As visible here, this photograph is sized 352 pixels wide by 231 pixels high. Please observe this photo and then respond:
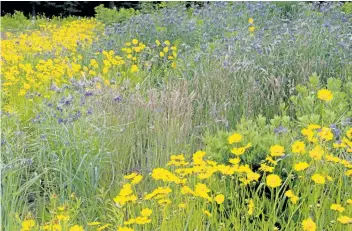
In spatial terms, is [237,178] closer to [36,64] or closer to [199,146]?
[199,146]

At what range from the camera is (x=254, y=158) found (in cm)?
295

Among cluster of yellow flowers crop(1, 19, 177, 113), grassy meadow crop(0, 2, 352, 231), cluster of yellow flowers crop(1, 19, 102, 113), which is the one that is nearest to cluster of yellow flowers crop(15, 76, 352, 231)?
grassy meadow crop(0, 2, 352, 231)

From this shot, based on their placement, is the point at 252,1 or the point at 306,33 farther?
the point at 252,1

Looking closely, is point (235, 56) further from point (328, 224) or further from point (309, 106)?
point (328, 224)

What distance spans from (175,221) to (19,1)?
71.9ft

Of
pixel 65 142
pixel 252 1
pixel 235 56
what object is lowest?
pixel 65 142

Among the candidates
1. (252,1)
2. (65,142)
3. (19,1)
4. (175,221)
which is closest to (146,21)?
(252,1)

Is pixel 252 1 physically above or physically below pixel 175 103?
above

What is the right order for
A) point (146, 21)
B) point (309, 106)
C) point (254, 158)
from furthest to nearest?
point (146, 21) < point (309, 106) < point (254, 158)

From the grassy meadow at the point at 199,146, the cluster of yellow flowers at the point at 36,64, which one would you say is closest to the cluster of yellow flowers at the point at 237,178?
the grassy meadow at the point at 199,146

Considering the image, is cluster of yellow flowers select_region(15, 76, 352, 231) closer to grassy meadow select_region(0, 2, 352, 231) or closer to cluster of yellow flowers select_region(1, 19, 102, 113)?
grassy meadow select_region(0, 2, 352, 231)

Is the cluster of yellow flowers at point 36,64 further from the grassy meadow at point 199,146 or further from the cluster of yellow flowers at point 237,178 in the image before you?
the cluster of yellow flowers at point 237,178

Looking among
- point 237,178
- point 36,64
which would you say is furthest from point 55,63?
point 237,178

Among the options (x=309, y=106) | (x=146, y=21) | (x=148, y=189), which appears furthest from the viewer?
(x=146, y=21)
